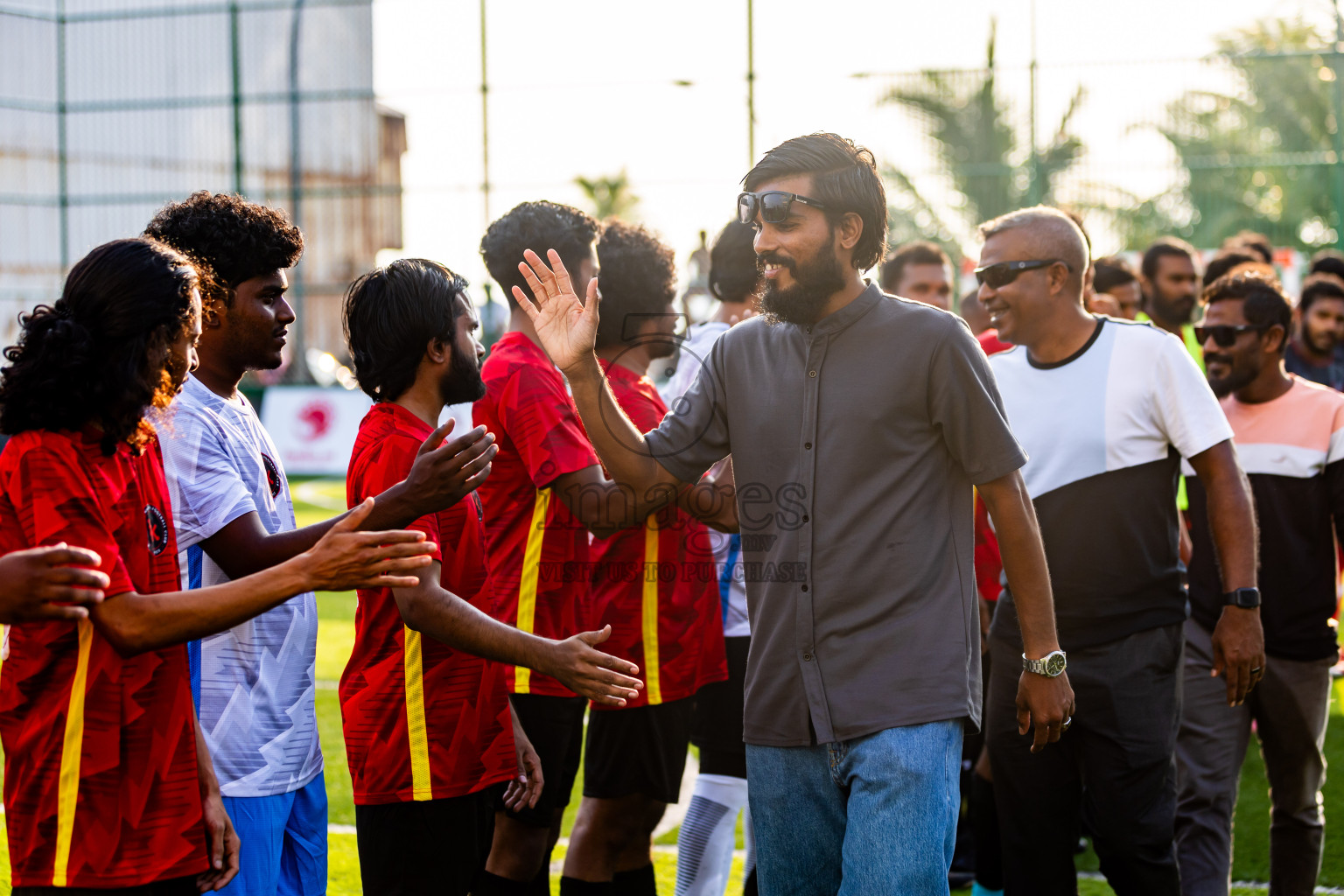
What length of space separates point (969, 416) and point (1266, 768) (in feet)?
7.72

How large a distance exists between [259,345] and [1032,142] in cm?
1356

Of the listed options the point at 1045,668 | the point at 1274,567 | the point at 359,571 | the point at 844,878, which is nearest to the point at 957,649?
the point at 1045,668

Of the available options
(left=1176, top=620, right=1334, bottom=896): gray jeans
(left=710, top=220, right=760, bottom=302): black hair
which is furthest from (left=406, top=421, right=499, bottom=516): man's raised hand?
(left=1176, top=620, right=1334, bottom=896): gray jeans

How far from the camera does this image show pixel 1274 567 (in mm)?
4609

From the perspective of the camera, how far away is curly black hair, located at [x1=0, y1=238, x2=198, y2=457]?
2357mm

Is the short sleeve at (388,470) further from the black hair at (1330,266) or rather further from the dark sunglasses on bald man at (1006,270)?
the black hair at (1330,266)

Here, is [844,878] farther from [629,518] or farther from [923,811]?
[629,518]

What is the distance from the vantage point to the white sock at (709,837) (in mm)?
4352

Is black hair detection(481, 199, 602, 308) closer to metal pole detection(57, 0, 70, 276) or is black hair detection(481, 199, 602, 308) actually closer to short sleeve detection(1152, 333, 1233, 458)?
short sleeve detection(1152, 333, 1233, 458)

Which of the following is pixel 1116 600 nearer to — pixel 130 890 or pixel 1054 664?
pixel 1054 664

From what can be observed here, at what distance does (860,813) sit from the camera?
2.91 metres

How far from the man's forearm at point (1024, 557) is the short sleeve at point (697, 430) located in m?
0.69

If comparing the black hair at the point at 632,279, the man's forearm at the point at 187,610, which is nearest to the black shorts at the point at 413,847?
the man's forearm at the point at 187,610

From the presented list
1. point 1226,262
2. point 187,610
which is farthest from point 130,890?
point 1226,262
